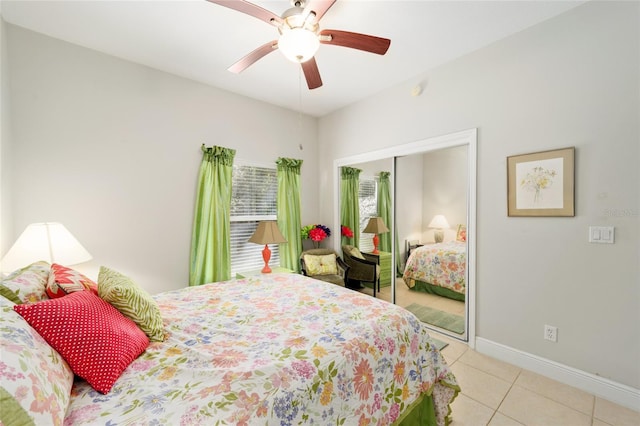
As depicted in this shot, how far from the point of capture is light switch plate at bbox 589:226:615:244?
189cm

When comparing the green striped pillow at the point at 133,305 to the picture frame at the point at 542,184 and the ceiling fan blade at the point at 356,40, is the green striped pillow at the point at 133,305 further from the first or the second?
the picture frame at the point at 542,184

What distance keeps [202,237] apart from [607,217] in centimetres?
361

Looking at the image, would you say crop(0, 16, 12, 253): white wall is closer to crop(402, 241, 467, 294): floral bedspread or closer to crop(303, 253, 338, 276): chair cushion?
crop(303, 253, 338, 276): chair cushion

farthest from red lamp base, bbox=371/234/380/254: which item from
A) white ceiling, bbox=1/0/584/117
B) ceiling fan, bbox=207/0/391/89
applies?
ceiling fan, bbox=207/0/391/89

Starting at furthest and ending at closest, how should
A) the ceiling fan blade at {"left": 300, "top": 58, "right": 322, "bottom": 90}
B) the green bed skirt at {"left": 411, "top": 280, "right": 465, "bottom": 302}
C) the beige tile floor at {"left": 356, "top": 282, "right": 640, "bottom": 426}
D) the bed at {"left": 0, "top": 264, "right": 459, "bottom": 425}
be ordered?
the green bed skirt at {"left": 411, "top": 280, "right": 465, "bottom": 302} < the ceiling fan blade at {"left": 300, "top": 58, "right": 322, "bottom": 90} < the beige tile floor at {"left": 356, "top": 282, "right": 640, "bottom": 426} < the bed at {"left": 0, "top": 264, "right": 459, "bottom": 425}

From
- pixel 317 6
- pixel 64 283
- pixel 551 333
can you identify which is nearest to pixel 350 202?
pixel 551 333

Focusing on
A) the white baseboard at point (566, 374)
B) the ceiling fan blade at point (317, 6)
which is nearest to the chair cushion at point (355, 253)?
the white baseboard at point (566, 374)

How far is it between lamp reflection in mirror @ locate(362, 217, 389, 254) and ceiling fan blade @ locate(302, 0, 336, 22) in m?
2.44

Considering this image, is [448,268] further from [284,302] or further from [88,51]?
[88,51]

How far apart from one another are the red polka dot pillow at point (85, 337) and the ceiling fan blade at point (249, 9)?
5.19 ft

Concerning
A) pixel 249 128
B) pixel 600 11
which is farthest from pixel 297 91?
pixel 600 11

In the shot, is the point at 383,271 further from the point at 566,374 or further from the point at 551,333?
the point at 566,374

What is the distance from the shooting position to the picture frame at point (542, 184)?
80.7 inches

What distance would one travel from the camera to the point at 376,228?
3.55 m
